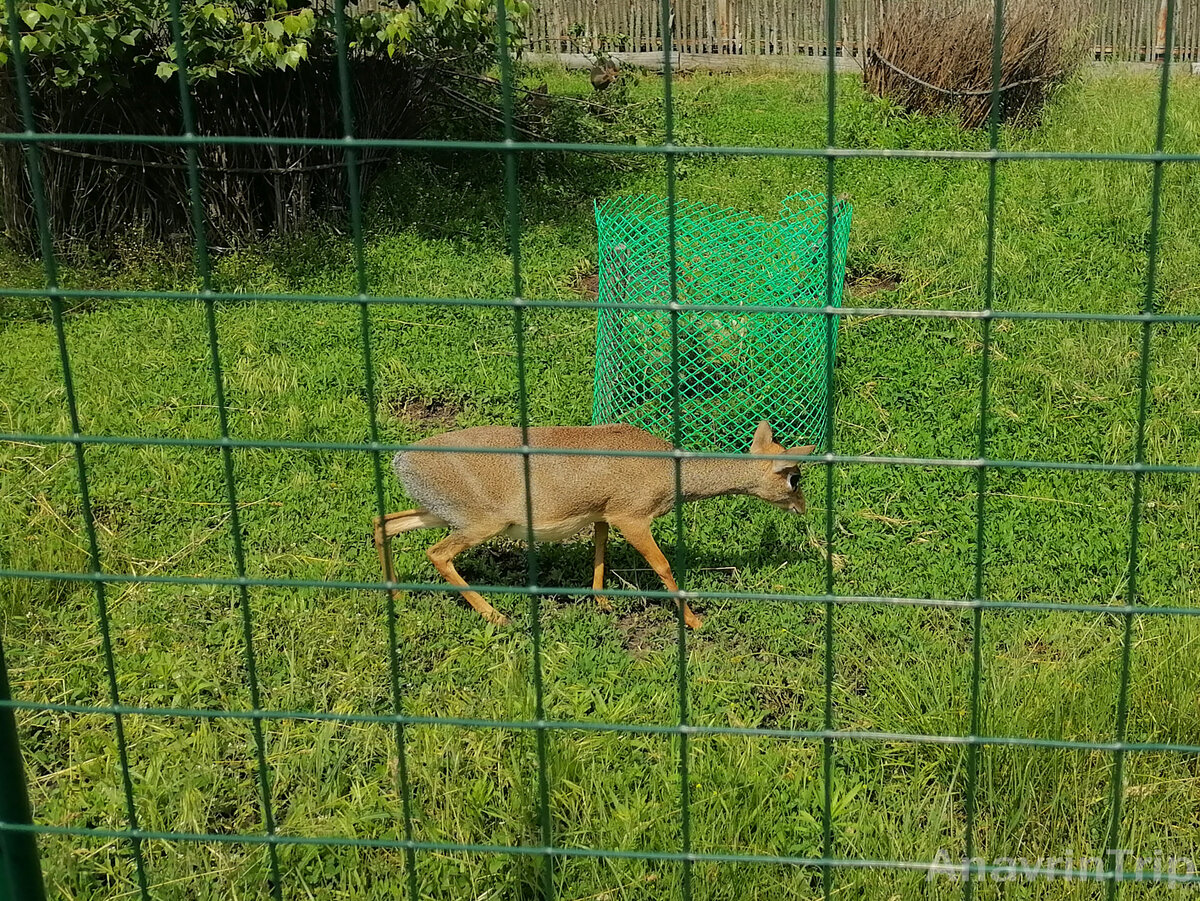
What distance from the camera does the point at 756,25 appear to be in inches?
629

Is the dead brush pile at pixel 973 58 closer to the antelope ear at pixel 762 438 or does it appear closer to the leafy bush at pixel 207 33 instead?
the leafy bush at pixel 207 33

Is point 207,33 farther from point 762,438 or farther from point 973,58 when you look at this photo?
point 973,58

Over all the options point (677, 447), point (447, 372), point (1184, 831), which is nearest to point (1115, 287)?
point (447, 372)

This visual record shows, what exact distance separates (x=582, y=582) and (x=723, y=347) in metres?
1.39

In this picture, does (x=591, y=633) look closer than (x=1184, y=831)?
No

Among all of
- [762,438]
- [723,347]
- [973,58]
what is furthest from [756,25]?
[762,438]

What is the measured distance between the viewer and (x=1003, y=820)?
3.20 meters

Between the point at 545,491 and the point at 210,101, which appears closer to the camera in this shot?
the point at 545,491

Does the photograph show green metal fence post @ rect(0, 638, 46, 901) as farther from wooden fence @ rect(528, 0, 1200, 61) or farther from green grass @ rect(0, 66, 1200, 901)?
wooden fence @ rect(528, 0, 1200, 61)

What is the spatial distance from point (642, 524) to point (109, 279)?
403 centimetres

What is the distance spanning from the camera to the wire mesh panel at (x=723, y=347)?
19.2ft

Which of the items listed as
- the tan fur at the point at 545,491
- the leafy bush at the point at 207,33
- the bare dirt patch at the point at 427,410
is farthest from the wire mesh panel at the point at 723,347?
the leafy bush at the point at 207,33

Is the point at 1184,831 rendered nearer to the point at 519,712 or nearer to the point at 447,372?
the point at 519,712

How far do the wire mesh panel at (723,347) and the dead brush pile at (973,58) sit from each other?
5.95 m
